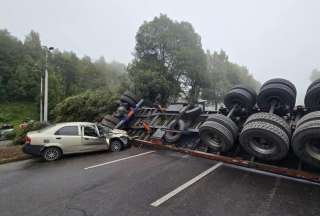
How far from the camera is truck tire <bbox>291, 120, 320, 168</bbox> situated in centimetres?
436

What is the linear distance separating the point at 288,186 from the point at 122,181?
3.82 meters

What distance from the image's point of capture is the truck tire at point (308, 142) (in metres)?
4.36

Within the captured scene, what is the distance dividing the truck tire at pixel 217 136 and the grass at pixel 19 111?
132ft

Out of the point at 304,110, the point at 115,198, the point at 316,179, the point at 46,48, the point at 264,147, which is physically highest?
the point at 46,48

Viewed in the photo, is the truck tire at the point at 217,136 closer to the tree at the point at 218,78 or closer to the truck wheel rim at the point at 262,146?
the truck wheel rim at the point at 262,146

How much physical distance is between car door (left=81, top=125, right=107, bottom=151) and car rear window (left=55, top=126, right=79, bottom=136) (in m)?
0.24

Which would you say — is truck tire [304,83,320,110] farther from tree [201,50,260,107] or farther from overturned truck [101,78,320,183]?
tree [201,50,260,107]

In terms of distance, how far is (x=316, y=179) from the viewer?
4.64 metres

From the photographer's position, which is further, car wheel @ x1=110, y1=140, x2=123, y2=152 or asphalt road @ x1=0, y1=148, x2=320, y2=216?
car wheel @ x1=110, y1=140, x2=123, y2=152

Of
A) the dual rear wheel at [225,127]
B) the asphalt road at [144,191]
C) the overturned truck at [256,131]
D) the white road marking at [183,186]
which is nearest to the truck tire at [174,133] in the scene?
the overturned truck at [256,131]

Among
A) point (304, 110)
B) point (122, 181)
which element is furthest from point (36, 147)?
point (304, 110)

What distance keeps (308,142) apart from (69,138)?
693 cm

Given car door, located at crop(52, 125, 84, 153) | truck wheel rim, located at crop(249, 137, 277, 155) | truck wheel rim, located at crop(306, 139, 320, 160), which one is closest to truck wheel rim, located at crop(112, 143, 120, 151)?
car door, located at crop(52, 125, 84, 153)

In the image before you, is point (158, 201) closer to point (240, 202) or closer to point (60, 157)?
point (240, 202)
